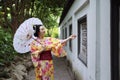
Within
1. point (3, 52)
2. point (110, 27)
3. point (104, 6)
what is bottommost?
point (3, 52)

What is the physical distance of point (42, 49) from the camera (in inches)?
255

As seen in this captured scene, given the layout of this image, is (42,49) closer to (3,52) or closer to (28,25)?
(28,25)

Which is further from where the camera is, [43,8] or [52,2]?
[43,8]

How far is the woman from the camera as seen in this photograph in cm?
647

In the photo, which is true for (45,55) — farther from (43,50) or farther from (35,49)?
(35,49)

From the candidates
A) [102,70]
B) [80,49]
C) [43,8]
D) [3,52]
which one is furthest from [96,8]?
[43,8]

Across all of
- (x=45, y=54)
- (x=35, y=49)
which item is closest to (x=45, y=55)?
(x=45, y=54)

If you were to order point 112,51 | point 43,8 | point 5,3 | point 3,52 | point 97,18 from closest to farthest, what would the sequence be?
point 112,51
point 97,18
point 3,52
point 5,3
point 43,8

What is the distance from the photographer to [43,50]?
648 centimetres

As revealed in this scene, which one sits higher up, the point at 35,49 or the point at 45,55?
the point at 35,49

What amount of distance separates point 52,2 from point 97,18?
18799mm

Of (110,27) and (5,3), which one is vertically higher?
(5,3)

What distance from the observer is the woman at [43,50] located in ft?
21.2

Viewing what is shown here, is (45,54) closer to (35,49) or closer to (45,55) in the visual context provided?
(45,55)
